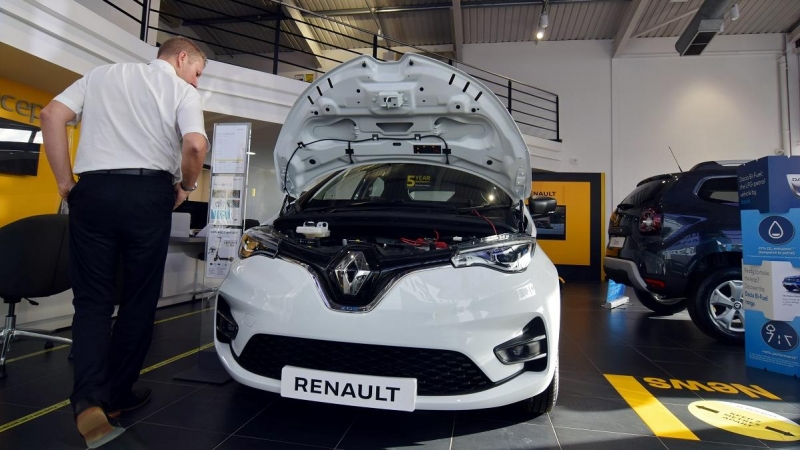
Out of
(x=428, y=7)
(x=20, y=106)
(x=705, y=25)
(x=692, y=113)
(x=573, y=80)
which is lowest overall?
(x=20, y=106)

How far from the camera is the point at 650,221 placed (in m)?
3.71

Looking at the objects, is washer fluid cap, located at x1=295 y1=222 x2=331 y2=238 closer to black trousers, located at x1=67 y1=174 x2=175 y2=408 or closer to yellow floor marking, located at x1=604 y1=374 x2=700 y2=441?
black trousers, located at x1=67 y1=174 x2=175 y2=408

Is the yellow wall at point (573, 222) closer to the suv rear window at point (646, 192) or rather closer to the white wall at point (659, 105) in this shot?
the white wall at point (659, 105)

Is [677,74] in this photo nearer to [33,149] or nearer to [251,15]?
[251,15]

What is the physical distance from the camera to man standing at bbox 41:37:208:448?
169 centimetres

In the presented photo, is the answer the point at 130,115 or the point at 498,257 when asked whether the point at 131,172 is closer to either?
the point at 130,115

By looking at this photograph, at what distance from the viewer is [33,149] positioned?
12.2ft

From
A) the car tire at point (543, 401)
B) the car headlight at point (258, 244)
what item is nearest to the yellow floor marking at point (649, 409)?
the car tire at point (543, 401)

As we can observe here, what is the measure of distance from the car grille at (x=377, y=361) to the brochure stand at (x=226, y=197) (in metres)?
1.20

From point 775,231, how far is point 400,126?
2.68 meters

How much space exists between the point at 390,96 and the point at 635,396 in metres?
2.17

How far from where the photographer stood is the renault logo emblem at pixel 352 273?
5.16ft

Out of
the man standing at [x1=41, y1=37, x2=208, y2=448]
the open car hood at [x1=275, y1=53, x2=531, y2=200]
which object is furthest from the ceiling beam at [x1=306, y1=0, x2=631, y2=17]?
the man standing at [x1=41, y1=37, x2=208, y2=448]

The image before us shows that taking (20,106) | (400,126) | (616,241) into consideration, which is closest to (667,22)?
(616,241)
